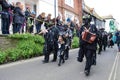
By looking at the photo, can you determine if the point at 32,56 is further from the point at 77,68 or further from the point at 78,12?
the point at 78,12

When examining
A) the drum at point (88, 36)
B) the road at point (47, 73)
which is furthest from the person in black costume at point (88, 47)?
the road at point (47, 73)

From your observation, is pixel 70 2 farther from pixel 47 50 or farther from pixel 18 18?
pixel 47 50

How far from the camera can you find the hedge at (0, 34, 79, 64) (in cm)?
1405

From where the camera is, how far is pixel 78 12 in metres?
42.4

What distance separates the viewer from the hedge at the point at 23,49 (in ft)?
46.1

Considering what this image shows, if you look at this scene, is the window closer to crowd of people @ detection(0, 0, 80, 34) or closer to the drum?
crowd of people @ detection(0, 0, 80, 34)

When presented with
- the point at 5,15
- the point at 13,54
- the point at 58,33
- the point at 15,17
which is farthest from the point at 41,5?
the point at 13,54

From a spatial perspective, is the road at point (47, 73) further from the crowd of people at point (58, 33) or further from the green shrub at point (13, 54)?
the green shrub at point (13, 54)

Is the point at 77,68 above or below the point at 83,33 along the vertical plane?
below

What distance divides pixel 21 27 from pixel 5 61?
13.6ft

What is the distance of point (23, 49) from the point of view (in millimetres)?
15703

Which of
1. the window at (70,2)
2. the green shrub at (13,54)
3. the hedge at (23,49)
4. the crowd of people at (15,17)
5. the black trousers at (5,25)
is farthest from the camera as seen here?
the window at (70,2)

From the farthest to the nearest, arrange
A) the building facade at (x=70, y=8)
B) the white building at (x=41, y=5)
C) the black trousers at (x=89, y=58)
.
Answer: the building facade at (x=70, y=8)
the white building at (x=41, y=5)
the black trousers at (x=89, y=58)

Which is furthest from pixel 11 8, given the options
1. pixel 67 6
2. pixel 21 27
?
pixel 67 6
